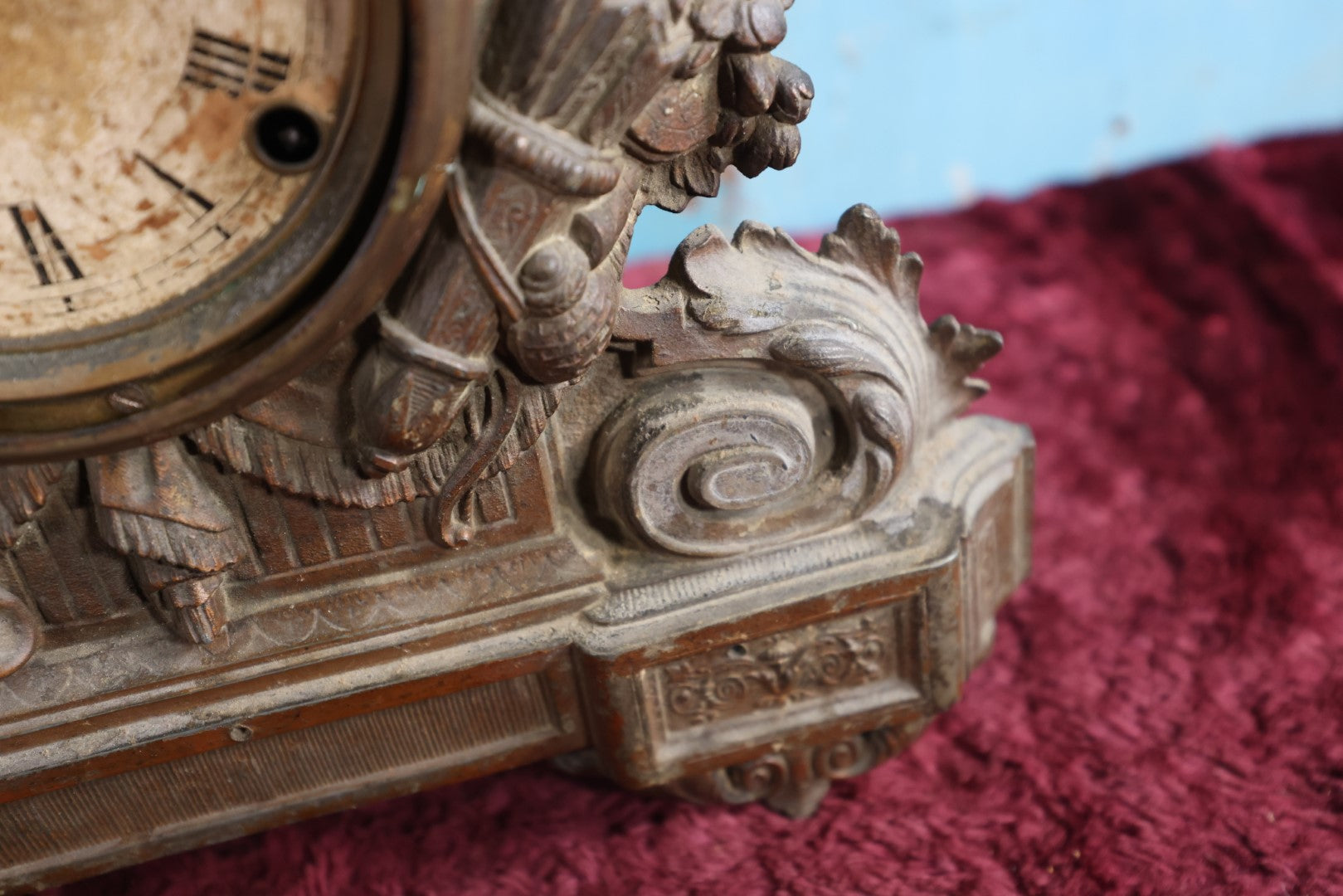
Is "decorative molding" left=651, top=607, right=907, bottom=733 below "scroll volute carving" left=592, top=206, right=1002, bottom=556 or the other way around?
below

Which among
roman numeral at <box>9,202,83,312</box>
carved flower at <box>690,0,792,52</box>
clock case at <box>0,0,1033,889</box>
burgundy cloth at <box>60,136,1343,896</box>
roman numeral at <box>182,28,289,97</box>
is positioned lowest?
burgundy cloth at <box>60,136,1343,896</box>

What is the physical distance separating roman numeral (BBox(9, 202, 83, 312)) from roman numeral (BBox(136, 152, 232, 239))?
0.06 meters

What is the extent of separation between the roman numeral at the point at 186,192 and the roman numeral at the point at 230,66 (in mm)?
51

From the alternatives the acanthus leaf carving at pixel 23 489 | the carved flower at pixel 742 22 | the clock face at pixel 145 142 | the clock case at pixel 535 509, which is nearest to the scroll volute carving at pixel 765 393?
the clock case at pixel 535 509

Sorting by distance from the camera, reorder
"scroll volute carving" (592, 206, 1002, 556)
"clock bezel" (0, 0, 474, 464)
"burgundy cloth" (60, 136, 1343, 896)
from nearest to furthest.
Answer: "clock bezel" (0, 0, 474, 464), "scroll volute carving" (592, 206, 1002, 556), "burgundy cloth" (60, 136, 1343, 896)

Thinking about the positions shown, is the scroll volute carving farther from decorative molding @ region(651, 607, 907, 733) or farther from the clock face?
the clock face

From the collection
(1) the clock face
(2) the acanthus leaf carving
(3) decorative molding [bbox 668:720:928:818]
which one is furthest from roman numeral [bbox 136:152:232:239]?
(3) decorative molding [bbox 668:720:928:818]

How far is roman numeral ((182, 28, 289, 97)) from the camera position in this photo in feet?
2.02

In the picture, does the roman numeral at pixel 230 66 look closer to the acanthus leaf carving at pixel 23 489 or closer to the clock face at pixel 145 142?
the clock face at pixel 145 142

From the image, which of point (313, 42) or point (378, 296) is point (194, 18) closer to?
point (313, 42)

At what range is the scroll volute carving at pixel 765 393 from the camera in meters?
0.80

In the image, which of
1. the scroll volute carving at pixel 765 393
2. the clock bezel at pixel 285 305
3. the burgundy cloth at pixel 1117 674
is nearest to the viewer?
→ the clock bezel at pixel 285 305

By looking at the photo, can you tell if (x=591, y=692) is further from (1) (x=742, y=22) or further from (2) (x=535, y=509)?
(1) (x=742, y=22)

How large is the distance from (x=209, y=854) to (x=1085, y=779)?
29.1 inches
